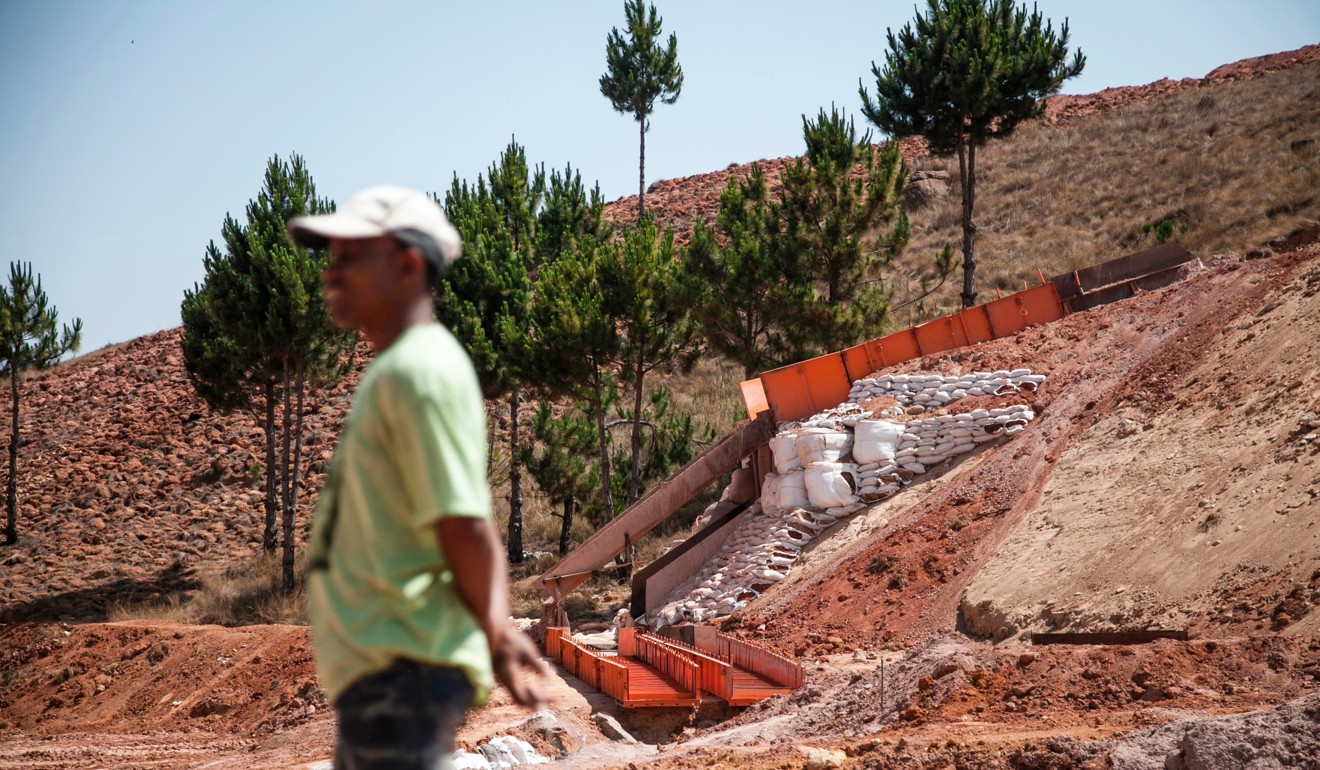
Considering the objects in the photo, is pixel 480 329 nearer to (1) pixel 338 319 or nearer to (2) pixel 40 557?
(2) pixel 40 557

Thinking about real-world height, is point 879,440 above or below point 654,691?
above

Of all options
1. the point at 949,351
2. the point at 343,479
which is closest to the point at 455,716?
the point at 343,479

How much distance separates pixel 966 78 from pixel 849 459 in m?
13.7

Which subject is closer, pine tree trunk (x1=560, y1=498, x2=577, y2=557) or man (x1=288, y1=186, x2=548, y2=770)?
man (x1=288, y1=186, x2=548, y2=770)

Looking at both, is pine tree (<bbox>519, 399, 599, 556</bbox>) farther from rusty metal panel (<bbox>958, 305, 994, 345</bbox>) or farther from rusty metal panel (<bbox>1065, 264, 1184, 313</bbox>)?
rusty metal panel (<bbox>1065, 264, 1184, 313</bbox>)

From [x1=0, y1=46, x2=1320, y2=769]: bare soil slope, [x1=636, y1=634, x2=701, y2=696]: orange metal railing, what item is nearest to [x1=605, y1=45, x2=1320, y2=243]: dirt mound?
[x1=0, y1=46, x2=1320, y2=769]: bare soil slope

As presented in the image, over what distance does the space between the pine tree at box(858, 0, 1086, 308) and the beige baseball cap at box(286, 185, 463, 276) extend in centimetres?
2898

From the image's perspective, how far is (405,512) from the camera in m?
2.46

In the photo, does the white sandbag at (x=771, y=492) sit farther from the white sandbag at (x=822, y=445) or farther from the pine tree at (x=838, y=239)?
the pine tree at (x=838, y=239)

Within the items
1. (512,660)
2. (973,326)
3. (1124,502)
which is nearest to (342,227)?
(512,660)

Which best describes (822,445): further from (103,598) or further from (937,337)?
(103,598)

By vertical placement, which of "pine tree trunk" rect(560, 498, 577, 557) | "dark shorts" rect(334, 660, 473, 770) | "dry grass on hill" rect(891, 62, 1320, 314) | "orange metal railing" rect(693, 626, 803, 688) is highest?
"dry grass on hill" rect(891, 62, 1320, 314)

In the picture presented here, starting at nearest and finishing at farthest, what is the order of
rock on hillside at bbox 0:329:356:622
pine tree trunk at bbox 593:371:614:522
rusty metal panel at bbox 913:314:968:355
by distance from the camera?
rusty metal panel at bbox 913:314:968:355
pine tree trunk at bbox 593:371:614:522
rock on hillside at bbox 0:329:356:622

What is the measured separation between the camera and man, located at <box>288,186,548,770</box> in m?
2.38
